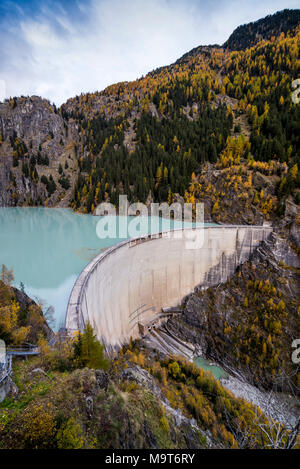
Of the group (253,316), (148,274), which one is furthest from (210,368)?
(148,274)

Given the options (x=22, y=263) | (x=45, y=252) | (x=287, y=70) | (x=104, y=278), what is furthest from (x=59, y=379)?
(x=287, y=70)

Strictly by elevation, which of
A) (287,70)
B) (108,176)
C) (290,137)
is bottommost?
(108,176)

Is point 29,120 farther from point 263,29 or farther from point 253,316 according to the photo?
point 263,29

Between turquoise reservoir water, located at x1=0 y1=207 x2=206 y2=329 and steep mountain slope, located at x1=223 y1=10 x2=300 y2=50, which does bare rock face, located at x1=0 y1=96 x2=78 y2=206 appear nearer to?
turquoise reservoir water, located at x1=0 y1=207 x2=206 y2=329

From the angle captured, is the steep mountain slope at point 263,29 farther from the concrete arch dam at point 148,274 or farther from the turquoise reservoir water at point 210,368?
the turquoise reservoir water at point 210,368

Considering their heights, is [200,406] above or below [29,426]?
below

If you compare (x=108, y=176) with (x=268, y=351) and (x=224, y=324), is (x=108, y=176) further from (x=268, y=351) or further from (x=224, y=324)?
(x=268, y=351)

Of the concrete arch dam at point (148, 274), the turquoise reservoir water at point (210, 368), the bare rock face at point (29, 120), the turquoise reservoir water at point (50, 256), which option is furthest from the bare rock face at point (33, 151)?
the turquoise reservoir water at point (210, 368)

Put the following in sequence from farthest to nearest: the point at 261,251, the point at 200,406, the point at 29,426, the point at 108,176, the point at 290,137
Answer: the point at 108,176 < the point at 290,137 < the point at 261,251 < the point at 200,406 < the point at 29,426
